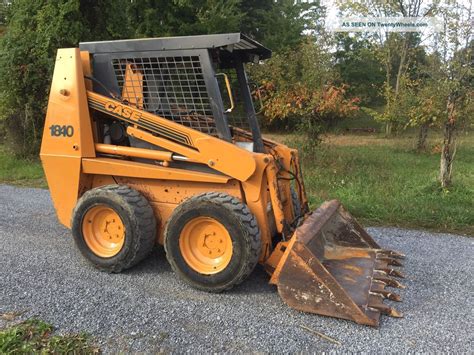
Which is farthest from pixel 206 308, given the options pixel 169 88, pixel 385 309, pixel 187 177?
pixel 169 88

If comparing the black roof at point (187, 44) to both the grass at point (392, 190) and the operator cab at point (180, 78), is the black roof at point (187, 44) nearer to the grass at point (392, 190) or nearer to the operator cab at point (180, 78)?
the operator cab at point (180, 78)

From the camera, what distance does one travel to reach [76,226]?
4312 mm

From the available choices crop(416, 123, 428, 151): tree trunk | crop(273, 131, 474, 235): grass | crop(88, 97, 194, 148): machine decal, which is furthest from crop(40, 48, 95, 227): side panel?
crop(416, 123, 428, 151): tree trunk

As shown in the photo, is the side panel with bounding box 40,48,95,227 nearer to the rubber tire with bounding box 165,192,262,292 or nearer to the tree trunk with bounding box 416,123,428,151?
the rubber tire with bounding box 165,192,262,292

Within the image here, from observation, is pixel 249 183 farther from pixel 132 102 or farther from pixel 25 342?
pixel 25 342

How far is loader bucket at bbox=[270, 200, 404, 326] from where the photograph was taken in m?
3.32

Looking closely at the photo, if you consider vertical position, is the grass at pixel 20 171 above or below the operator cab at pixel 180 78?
below

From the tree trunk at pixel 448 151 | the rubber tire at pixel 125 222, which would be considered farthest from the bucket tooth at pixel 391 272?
the tree trunk at pixel 448 151

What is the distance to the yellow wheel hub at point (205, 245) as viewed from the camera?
12.8 ft

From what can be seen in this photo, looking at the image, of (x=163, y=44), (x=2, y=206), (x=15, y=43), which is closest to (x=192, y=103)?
(x=163, y=44)

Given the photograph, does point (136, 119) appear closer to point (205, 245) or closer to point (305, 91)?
point (205, 245)

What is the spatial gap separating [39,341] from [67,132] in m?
2.12

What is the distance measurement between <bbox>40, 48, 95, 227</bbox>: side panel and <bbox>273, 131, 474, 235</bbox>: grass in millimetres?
3446

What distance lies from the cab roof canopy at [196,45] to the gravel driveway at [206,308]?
2140 mm
